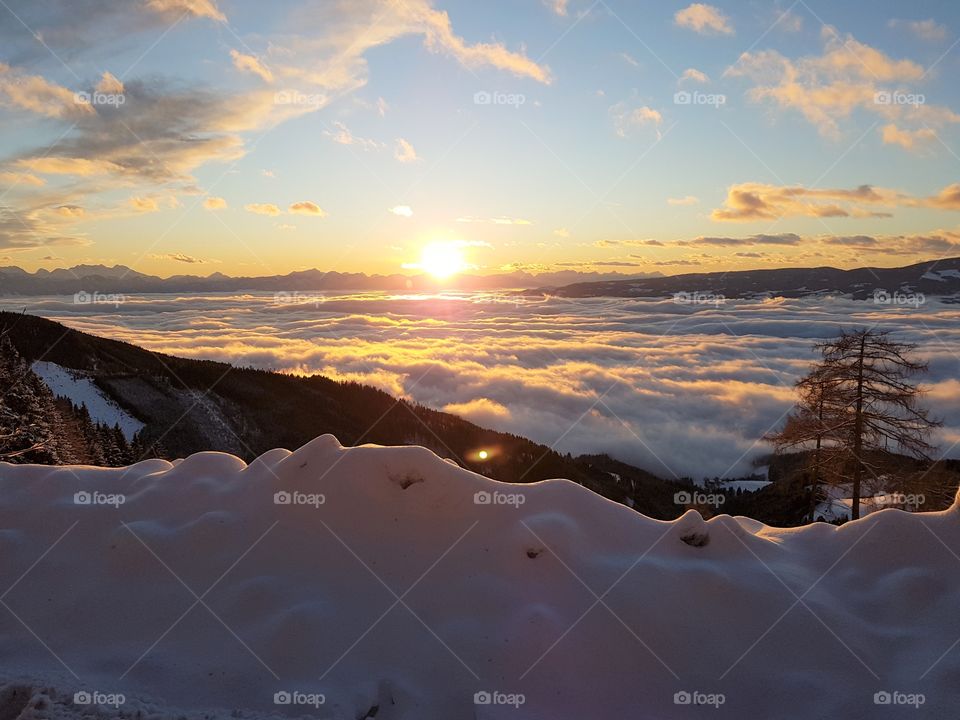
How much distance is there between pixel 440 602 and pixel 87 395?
71668 mm

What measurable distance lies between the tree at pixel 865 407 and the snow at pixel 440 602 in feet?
57.2

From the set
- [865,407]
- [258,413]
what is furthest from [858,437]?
[258,413]

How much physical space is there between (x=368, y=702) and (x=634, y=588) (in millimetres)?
2698

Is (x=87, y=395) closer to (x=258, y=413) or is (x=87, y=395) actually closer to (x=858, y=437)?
(x=258, y=413)

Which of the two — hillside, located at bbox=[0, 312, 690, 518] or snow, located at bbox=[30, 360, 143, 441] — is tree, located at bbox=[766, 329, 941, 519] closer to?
hillside, located at bbox=[0, 312, 690, 518]

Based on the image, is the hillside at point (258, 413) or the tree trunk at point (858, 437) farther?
the hillside at point (258, 413)

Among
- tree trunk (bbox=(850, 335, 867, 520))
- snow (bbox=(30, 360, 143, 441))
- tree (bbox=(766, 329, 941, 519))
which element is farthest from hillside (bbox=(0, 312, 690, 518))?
tree trunk (bbox=(850, 335, 867, 520))

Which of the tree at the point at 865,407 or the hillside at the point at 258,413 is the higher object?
the tree at the point at 865,407

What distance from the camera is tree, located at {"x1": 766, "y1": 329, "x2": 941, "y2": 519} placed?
854 inches

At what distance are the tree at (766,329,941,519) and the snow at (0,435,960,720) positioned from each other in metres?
17.4

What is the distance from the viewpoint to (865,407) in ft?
72.6

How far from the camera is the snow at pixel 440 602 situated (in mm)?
5145

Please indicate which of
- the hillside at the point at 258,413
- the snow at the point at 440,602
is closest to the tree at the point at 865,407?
the snow at the point at 440,602

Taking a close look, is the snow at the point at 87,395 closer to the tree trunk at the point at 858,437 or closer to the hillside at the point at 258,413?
the hillside at the point at 258,413
